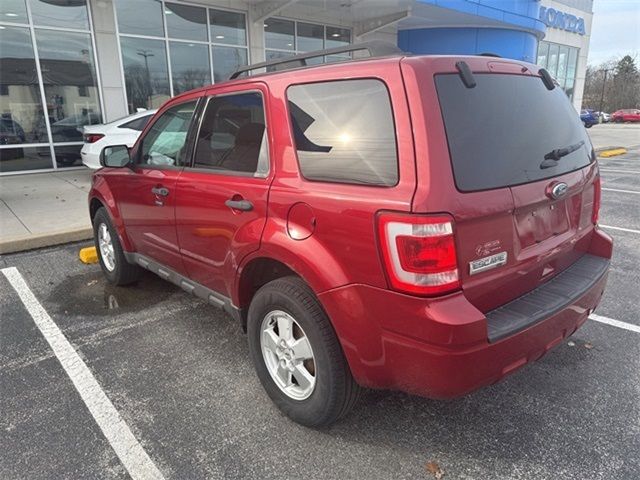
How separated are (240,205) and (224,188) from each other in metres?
0.23

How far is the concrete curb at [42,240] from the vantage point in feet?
18.5

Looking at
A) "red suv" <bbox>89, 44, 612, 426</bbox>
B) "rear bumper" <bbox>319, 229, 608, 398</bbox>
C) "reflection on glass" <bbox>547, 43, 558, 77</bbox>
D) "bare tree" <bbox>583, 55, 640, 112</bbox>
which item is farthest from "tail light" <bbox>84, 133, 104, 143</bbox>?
"bare tree" <bbox>583, 55, 640, 112</bbox>

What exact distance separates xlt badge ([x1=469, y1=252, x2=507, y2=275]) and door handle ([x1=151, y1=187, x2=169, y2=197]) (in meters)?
2.28

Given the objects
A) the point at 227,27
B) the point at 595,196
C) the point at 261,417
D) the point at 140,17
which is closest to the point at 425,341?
the point at 261,417

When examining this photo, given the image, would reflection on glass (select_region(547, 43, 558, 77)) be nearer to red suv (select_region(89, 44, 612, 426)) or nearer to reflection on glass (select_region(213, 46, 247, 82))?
reflection on glass (select_region(213, 46, 247, 82))

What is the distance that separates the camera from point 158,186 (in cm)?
354

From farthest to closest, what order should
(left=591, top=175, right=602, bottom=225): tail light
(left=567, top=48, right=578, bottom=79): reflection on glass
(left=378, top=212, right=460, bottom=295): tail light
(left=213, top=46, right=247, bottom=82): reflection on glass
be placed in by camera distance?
(left=567, top=48, right=578, bottom=79): reflection on glass → (left=213, top=46, right=247, bottom=82): reflection on glass → (left=591, top=175, right=602, bottom=225): tail light → (left=378, top=212, right=460, bottom=295): tail light

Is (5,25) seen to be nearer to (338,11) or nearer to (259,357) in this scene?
(338,11)

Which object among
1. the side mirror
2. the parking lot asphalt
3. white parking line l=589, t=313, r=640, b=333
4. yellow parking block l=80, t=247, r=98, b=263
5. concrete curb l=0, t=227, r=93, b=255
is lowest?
the parking lot asphalt

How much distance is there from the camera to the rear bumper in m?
1.97

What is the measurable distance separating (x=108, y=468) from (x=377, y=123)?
2.10 meters

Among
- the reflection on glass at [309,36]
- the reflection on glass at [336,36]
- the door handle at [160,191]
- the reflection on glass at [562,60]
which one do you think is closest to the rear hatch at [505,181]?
the door handle at [160,191]

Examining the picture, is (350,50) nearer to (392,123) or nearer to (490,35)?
(392,123)

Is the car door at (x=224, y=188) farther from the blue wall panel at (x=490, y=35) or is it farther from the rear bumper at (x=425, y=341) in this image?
the blue wall panel at (x=490, y=35)
